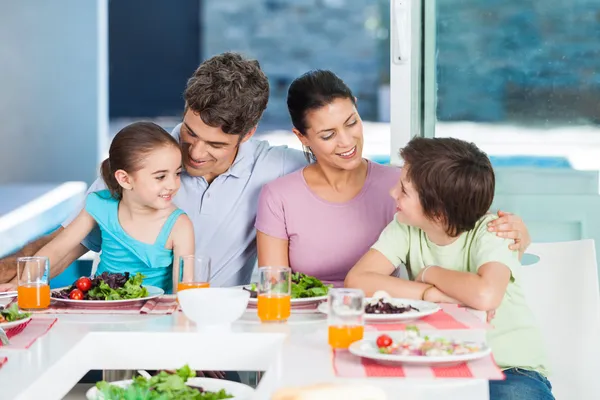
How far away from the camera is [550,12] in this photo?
9.80ft

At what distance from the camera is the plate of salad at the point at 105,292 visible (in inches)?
73.2

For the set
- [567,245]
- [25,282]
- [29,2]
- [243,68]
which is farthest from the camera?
[29,2]

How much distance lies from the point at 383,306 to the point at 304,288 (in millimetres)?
269

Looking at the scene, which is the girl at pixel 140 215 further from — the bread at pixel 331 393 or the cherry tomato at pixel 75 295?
the bread at pixel 331 393

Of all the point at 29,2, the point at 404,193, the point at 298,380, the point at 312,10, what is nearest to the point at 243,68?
the point at 404,193

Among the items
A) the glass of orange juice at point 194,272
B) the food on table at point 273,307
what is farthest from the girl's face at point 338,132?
the food on table at point 273,307

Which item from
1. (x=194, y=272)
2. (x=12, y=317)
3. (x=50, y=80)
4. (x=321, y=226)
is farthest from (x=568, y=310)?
(x=50, y=80)

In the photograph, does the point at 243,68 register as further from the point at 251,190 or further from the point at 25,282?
the point at 25,282

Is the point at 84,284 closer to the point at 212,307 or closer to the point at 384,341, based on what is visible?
the point at 212,307

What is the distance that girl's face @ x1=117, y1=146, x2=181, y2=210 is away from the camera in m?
2.29

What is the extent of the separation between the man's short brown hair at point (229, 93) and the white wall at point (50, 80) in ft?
11.3

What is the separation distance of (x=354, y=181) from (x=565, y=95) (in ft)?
3.10

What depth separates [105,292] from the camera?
1886 mm

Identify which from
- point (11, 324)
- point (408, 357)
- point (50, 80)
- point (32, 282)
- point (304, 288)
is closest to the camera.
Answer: point (408, 357)
